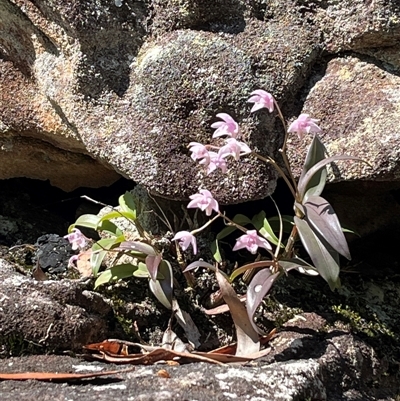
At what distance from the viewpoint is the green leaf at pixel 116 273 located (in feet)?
4.84

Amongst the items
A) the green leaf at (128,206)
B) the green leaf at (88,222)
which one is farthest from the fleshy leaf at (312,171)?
the green leaf at (88,222)

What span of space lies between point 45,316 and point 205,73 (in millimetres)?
649

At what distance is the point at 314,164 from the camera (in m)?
1.35

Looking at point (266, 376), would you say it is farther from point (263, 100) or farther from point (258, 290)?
point (263, 100)

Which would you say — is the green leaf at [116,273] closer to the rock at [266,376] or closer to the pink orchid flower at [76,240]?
the pink orchid flower at [76,240]

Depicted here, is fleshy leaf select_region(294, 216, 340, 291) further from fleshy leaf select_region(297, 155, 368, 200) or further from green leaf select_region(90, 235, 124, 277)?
green leaf select_region(90, 235, 124, 277)

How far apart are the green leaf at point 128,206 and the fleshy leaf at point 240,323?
29 centimetres

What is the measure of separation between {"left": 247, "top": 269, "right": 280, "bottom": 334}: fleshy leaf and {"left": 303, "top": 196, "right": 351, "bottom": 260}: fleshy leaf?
16 centimetres

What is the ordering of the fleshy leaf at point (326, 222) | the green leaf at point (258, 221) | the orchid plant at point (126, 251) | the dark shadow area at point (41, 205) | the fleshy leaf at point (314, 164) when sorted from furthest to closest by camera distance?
the dark shadow area at point (41, 205) < the green leaf at point (258, 221) < the orchid plant at point (126, 251) < the fleshy leaf at point (314, 164) < the fleshy leaf at point (326, 222)

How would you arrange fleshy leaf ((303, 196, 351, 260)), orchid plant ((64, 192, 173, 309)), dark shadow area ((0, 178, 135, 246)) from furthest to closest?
dark shadow area ((0, 178, 135, 246)), orchid plant ((64, 192, 173, 309)), fleshy leaf ((303, 196, 351, 260))

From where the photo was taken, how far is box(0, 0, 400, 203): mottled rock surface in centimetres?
142

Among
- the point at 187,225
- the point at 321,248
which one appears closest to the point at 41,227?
the point at 187,225

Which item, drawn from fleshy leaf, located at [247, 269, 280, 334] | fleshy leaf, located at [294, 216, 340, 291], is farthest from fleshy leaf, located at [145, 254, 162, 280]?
fleshy leaf, located at [294, 216, 340, 291]

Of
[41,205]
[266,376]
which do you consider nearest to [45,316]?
[266,376]
